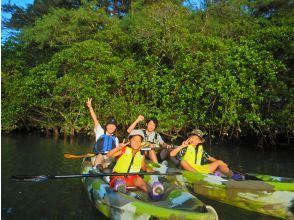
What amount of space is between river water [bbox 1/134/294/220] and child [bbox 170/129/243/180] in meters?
0.61

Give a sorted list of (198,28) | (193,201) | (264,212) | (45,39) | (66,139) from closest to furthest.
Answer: (193,201)
(264,212)
(66,139)
(198,28)
(45,39)

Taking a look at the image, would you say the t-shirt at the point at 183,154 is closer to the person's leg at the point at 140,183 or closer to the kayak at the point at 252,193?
the kayak at the point at 252,193

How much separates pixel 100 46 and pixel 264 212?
1118 cm

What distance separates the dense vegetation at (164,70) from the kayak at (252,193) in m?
6.51

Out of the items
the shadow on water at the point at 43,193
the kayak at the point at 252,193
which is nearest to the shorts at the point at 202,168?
the kayak at the point at 252,193

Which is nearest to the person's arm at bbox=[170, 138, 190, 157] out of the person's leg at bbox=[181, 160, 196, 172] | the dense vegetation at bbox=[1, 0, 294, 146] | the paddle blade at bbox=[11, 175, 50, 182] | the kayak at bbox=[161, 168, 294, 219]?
the person's leg at bbox=[181, 160, 196, 172]

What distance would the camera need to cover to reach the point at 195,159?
6793 millimetres

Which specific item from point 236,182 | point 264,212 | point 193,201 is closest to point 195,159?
point 236,182

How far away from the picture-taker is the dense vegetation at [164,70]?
12.3 m

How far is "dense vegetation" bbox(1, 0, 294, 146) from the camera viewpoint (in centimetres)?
1228

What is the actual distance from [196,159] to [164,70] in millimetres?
8111

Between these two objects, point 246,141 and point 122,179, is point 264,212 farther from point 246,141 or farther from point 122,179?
point 246,141

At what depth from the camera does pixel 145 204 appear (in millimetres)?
4469

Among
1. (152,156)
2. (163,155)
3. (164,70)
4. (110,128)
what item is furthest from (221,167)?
(164,70)
